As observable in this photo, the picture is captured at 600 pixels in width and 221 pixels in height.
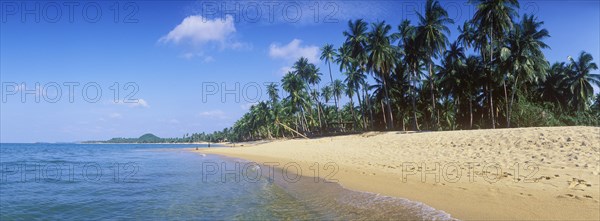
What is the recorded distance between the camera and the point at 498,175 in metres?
9.97

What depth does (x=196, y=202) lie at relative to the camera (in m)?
9.78

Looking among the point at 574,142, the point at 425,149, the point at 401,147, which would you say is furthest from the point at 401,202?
the point at 401,147

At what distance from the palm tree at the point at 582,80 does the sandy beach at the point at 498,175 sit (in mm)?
34047

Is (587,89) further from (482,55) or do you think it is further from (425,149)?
(425,149)

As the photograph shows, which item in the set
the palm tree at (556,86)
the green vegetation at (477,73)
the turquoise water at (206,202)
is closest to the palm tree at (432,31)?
the green vegetation at (477,73)

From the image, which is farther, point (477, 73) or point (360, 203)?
point (477, 73)

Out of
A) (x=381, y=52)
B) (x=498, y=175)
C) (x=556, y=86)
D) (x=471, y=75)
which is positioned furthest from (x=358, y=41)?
(x=498, y=175)

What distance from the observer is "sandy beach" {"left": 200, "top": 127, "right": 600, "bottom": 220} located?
22.4 ft

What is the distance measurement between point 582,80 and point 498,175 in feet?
140

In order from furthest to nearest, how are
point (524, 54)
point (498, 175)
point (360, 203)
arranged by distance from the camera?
point (524, 54) → point (498, 175) → point (360, 203)

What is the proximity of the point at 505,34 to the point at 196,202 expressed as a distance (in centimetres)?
4016

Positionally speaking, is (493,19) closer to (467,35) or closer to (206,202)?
(467,35)

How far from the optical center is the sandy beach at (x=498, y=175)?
6832 millimetres

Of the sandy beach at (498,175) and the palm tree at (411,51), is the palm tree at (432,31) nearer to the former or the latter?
the palm tree at (411,51)
